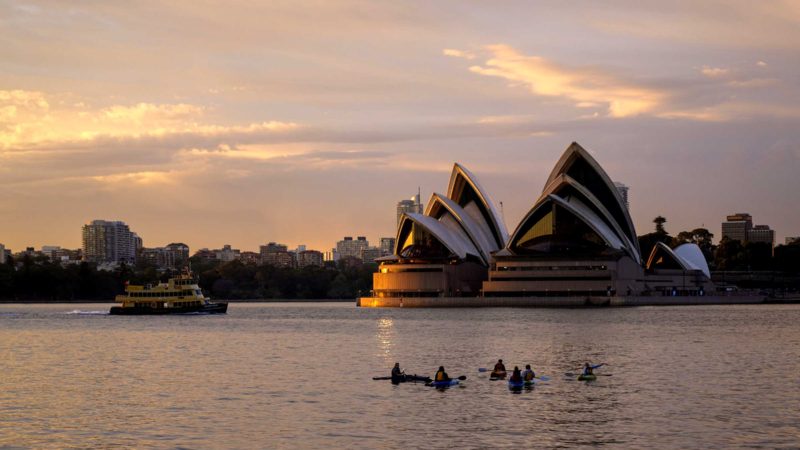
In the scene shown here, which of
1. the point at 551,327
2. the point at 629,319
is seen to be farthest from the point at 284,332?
the point at 629,319

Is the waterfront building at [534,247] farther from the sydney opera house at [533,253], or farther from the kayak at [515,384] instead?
the kayak at [515,384]

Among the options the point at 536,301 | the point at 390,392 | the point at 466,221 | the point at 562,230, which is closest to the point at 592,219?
the point at 562,230

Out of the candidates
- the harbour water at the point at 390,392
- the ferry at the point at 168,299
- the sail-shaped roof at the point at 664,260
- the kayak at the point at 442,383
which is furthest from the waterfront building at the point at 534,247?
the kayak at the point at 442,383

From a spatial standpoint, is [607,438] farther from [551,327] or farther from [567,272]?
[567,272]

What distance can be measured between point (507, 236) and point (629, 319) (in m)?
55.0

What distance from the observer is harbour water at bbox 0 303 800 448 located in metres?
38.4

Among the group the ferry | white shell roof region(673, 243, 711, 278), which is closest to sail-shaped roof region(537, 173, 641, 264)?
white shell roof region(673, 243, 711, 278)

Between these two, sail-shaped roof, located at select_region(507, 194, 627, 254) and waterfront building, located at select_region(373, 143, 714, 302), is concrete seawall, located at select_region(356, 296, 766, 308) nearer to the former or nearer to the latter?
waterfront building, located at select_region(373, 143, 714, 302)

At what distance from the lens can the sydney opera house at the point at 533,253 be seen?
156 m

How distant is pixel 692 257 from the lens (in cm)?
18588

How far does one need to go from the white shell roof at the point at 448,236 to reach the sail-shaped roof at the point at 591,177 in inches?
579

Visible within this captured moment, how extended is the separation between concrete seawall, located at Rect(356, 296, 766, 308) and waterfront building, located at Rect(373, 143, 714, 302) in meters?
1.19

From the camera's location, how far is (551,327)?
101625 millimetres

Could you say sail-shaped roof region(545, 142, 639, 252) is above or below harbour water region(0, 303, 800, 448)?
above
